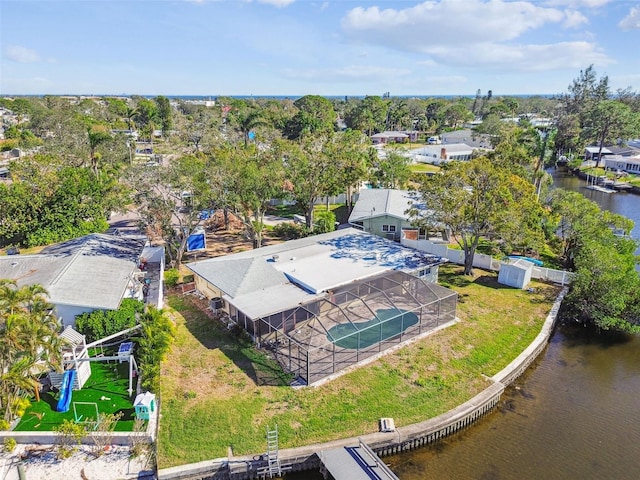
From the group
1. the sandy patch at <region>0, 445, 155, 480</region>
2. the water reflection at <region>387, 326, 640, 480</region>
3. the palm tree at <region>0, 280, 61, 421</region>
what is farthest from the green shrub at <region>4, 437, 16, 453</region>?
the water reflection at <region>387, 326, 640, 480</region>

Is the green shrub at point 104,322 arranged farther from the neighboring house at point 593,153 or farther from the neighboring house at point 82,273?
the neighboring house at point 593,153

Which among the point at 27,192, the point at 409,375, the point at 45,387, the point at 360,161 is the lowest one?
the point at 45,387

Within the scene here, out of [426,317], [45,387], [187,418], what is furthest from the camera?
[426,317]

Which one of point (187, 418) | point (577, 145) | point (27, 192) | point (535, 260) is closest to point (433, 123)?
point (577, 145)

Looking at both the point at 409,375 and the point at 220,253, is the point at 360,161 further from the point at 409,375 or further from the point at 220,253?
the point at 409,375

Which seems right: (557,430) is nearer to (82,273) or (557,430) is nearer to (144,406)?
(144,406)

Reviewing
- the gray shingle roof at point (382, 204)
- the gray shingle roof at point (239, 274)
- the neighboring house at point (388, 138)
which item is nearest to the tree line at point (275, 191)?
the gray shingle roof at point (382, 204)
